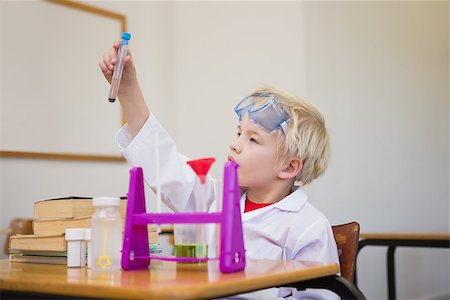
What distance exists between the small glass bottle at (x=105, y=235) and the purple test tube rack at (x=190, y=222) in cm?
3

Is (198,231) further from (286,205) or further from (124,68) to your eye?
(124,68)

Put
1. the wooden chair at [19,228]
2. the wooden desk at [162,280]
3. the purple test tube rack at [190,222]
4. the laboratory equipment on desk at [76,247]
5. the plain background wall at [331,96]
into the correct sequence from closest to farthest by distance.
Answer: the wooden desk at [162,280] < the purple test tube rack at [190,222] < the laboratory equipment on desk at [76,247] < the wooden chair at [19,228] < the plain background wall at [331,96]

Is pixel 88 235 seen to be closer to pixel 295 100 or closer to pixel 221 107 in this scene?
pixel 295 100

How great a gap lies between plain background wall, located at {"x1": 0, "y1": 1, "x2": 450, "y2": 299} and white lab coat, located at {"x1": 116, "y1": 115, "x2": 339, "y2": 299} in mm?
1620

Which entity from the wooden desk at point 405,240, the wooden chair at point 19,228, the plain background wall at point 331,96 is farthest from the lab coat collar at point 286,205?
the plain background wall at point 331,96

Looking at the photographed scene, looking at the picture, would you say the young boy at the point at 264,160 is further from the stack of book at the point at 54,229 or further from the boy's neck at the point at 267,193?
the stack of book at the point at 54,229

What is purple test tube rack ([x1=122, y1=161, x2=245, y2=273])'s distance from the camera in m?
1.03

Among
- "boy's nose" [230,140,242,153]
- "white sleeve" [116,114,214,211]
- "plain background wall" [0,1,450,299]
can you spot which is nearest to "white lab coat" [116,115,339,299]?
"white sleeve" [116,114,214,211]

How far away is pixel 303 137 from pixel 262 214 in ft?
0.77

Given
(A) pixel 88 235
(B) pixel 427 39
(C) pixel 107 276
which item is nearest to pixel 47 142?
(A) pixel 88 235

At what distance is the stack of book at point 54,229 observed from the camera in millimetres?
1269

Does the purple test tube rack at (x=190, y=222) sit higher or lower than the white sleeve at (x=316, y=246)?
higher

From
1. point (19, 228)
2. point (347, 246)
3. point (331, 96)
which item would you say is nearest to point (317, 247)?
point (347, 246)

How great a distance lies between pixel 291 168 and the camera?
5.37 ft
